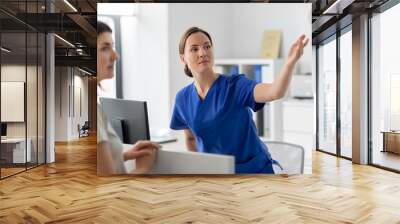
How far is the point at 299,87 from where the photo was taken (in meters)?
5.31

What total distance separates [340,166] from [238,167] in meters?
2.68

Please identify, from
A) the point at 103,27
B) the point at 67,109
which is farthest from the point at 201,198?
the point at 67,109

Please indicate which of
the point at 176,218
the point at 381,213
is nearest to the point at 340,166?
the point at 381,213

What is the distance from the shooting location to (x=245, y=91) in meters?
5.21

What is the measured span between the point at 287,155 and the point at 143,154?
1.87m

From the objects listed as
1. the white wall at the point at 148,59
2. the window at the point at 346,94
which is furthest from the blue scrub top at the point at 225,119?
the window at the point at 346,94

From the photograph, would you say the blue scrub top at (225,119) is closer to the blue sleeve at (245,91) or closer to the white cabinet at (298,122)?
the blue sleeve at (245,91)

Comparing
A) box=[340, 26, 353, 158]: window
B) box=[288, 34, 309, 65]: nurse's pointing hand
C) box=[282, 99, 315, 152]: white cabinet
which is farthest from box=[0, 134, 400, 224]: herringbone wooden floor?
box=[340, 26, 353, 158]: window

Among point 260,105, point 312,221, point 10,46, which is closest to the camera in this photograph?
point 312,221

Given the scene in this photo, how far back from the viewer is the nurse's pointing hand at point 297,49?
5250mm

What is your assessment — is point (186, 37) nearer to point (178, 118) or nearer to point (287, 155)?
point (178, 118)

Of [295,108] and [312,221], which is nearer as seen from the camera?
[312,221]

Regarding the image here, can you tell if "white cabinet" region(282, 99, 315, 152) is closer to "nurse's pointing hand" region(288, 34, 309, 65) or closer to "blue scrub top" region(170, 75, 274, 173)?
"blue scrub top" region(170, 75, 274, 173)

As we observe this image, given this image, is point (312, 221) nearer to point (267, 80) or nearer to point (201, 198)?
point (201, 198)
